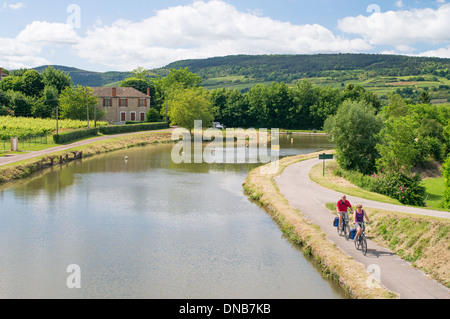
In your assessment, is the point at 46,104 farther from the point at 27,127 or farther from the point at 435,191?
the point at 435,191

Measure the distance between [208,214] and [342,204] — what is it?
32.1ft

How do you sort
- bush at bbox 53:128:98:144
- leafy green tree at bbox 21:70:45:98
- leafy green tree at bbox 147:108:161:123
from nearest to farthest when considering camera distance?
1. bush at bbox 53:128:98:144
2. leafy green tree at bbox 21:70:45:98
3. leafy green tree at bbox 147:108:161:123

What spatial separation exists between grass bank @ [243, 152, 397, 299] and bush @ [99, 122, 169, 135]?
172 feet

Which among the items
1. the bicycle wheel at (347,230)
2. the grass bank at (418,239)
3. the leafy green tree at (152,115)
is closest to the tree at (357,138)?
the grass bank at (418,239)

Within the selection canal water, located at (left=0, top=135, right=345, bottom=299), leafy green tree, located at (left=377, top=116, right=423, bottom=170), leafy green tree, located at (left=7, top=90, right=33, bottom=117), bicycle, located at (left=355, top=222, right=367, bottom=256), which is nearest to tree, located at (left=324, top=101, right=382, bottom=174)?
leafy green tree, located at (left=377, top=116, right=423, bottom=170)

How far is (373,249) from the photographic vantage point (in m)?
20.8


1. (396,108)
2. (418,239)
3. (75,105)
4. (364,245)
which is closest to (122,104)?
(75,105)

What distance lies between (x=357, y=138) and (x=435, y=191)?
9252 millimetres

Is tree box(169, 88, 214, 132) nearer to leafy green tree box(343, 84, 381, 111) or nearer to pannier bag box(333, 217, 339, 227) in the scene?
leafy green tree box(343, 84, 381, 111)

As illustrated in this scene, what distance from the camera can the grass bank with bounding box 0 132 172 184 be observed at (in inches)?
1695

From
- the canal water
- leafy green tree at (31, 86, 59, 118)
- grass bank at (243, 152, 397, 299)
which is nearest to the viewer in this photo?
grass bank at (243, 152, 397, 299)

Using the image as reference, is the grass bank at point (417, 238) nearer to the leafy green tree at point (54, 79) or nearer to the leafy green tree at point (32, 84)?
the leafy green tree at point (54, 79)
